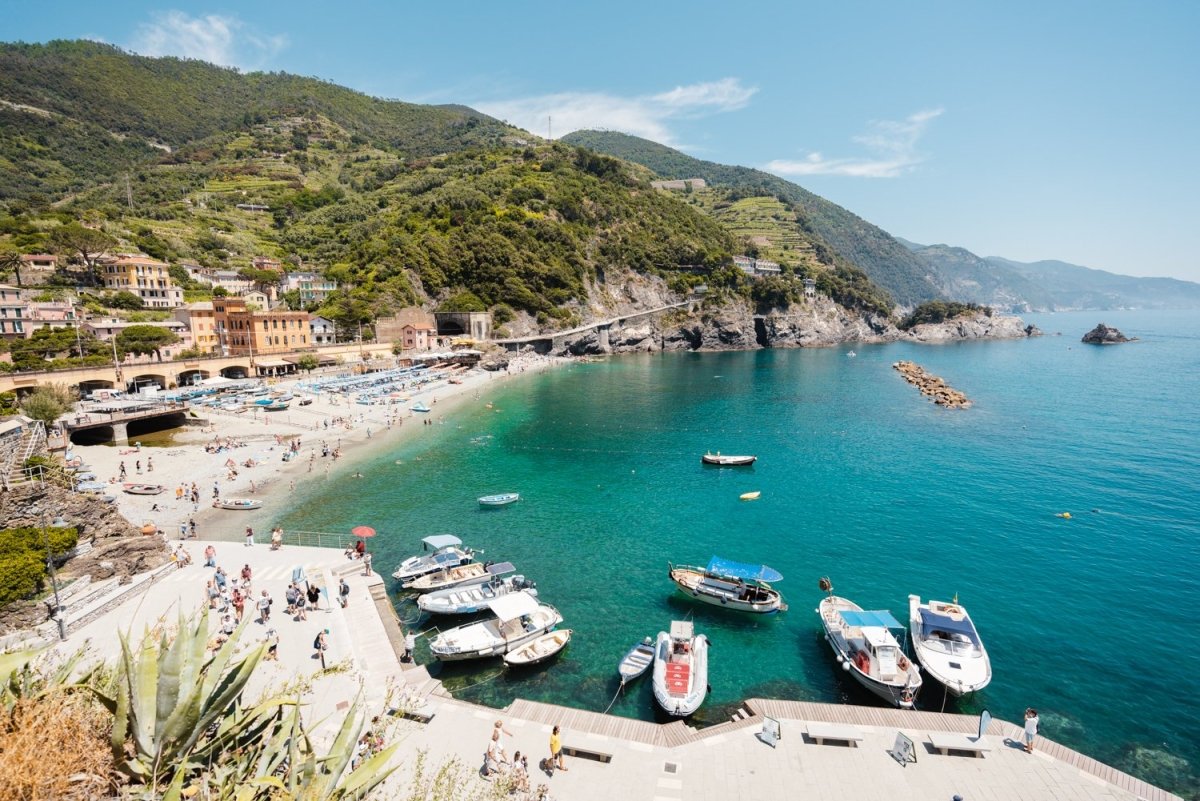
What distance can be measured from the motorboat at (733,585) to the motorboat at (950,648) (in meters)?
5.46

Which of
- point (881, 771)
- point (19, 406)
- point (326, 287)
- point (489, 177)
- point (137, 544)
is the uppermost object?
point (489, 177)

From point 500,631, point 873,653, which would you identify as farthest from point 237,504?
point 873,653

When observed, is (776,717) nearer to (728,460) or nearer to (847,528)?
(847,528)

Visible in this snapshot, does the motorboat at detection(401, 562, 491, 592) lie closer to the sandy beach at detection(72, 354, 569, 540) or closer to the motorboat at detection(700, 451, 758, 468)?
the sandy beach at detection(72, 354, 569, 540)

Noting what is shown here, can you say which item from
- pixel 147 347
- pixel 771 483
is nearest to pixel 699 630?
pixel 771 483

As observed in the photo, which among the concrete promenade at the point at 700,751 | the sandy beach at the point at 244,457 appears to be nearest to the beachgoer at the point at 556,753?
the concrete promenade at the point at 700,751

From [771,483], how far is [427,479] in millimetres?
25612

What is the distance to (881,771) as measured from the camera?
1452 cm

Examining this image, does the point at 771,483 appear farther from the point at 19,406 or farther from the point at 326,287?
the point at 326,287

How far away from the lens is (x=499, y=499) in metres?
36.9

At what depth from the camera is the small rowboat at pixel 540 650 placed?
2036 cm

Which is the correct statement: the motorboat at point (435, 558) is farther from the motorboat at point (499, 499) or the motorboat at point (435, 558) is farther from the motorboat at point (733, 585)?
the motorboat at point (733, 585)

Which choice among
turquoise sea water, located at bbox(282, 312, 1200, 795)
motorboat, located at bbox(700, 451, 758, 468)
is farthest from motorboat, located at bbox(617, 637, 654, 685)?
motorboat, located at bbox(700, 451, 758, 468)

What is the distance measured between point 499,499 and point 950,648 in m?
25.5
